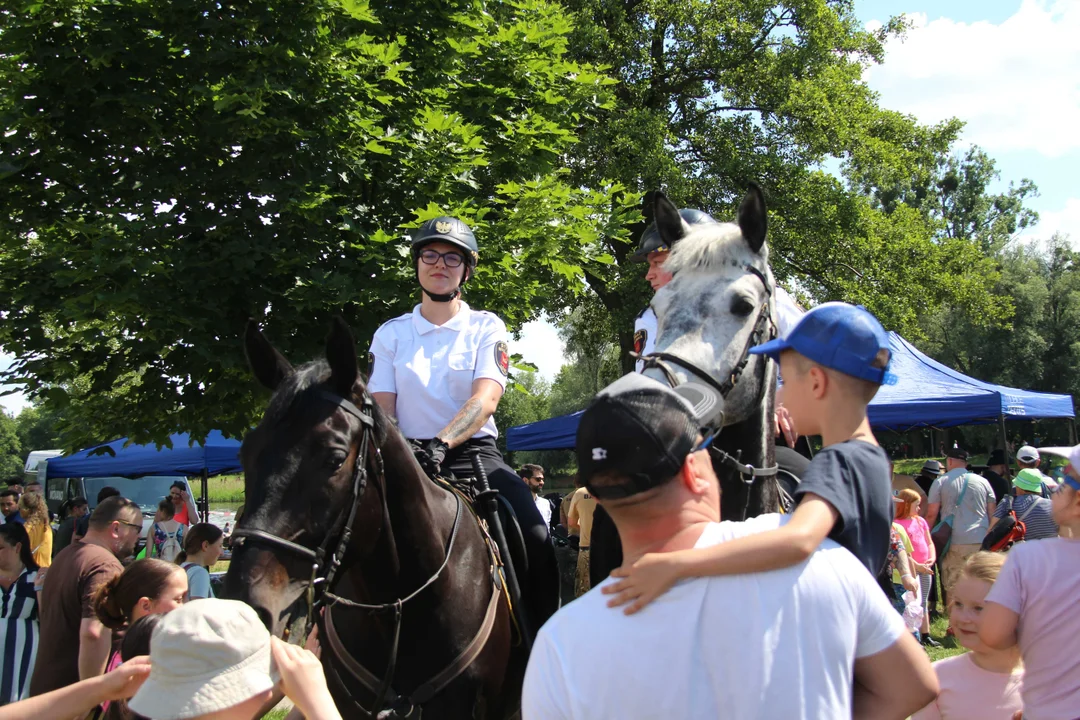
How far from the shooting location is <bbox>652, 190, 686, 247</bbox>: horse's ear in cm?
375

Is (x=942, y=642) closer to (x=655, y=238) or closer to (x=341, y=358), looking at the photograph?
(x=655, y=238)

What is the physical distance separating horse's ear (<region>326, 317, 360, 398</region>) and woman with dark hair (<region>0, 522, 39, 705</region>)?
4.26 metres

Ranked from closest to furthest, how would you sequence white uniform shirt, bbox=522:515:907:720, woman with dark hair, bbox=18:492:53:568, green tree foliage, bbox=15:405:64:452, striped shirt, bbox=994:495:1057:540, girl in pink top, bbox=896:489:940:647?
white uniform shirt, bbox=522:515:907:720
striped shirt, bbox=994:495:1057:540
woman with dark hair, bbox=18:492:53:568
girl in pink top, bbox=896:489:940:647
green tree foliage, bbox=15:405:64:452

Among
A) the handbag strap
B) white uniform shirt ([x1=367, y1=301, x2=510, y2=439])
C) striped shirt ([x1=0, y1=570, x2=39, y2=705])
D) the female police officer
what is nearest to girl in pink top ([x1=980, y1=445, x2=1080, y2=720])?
the female police officer

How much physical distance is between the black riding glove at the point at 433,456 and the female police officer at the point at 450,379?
31 centimetres

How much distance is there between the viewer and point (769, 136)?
845 inches

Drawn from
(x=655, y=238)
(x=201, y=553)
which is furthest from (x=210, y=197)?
(x=655, y=238)

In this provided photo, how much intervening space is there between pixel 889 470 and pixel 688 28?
69.0 feet

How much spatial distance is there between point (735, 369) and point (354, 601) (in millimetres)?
1750

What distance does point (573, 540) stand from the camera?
571 inches

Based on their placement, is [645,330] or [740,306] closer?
[740,306]

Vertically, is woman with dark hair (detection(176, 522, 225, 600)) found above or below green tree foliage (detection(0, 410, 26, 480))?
above

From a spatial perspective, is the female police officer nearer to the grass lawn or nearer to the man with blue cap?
the man with blue cap

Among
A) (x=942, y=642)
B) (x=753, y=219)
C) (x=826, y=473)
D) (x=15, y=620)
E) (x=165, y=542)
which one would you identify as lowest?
(x=942, y=642)
